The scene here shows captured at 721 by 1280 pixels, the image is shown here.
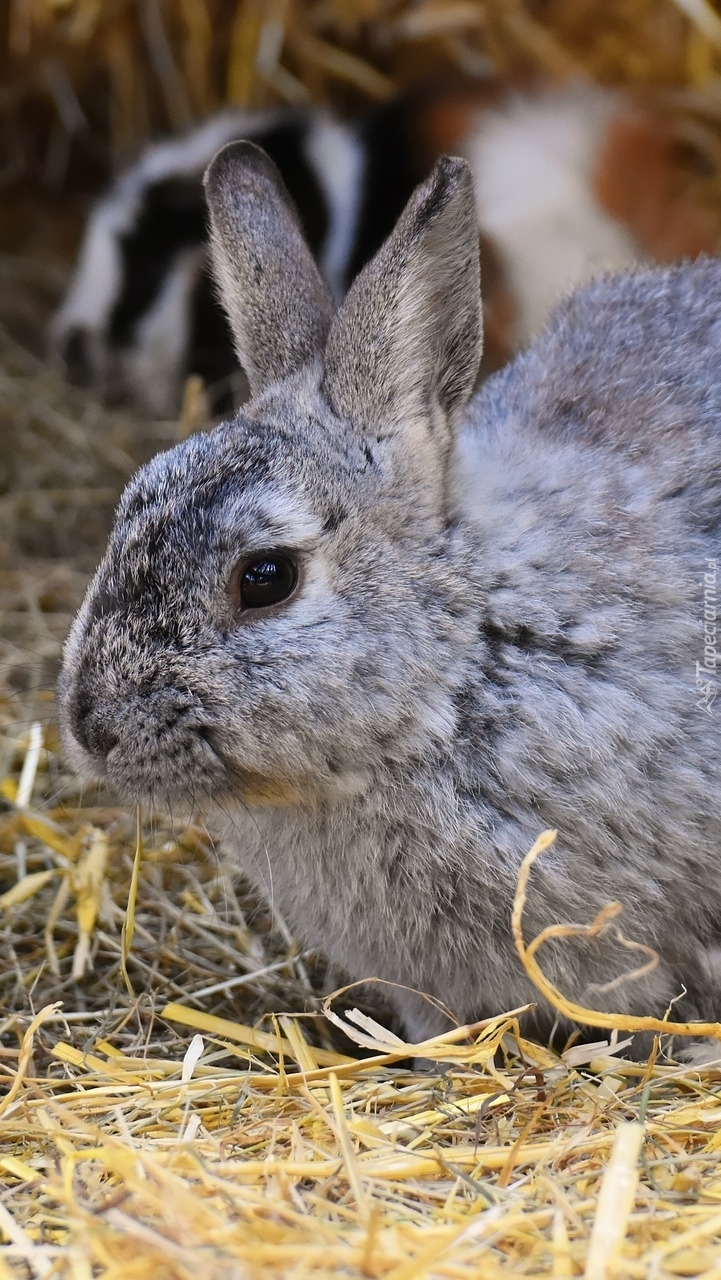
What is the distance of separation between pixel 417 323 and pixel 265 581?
59 cm

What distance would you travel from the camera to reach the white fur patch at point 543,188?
554 centimetres

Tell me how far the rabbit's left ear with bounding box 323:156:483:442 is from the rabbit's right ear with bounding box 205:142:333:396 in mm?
244

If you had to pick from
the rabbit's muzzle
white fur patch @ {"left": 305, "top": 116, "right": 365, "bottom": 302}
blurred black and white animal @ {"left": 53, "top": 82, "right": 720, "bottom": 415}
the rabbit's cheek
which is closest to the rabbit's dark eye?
the rabbit's muzzle

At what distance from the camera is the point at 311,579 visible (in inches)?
98.9

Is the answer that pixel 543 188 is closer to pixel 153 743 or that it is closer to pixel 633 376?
pixel 633 376

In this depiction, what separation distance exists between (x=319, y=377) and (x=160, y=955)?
1462 mm

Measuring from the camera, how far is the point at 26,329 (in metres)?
6.74

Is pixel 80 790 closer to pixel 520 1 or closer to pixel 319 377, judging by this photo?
pixel 319 377

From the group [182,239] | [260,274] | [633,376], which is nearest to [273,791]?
[260,274]

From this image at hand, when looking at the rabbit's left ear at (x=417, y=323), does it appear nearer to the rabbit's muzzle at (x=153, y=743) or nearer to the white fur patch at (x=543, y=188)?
the rabbit's muzzle at (x=153, y=743)

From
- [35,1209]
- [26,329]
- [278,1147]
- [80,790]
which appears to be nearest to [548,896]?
[278,1147]

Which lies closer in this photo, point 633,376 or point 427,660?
point 427,660

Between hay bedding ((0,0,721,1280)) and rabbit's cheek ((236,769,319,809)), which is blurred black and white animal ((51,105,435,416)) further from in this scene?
rabbit's cheek ((236,769,319,809))

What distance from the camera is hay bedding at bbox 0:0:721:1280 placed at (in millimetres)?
1955
